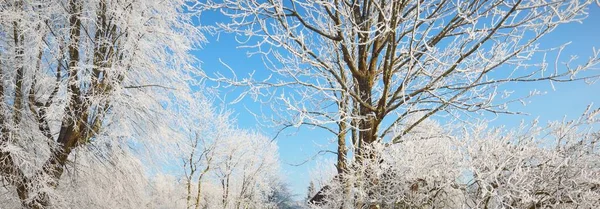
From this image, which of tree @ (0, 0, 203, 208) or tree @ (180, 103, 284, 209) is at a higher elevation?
tree @ (180, 103, 284, 209)

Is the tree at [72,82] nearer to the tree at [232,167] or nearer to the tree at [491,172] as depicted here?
the tree at [491,172]

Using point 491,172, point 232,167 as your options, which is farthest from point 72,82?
point 232,167

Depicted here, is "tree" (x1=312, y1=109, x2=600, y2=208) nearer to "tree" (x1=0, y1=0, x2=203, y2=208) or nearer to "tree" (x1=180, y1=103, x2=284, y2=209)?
"tree" (x1=0, y1=0, x2=203, y2=208)

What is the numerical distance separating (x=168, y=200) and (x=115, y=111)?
27.2 metres

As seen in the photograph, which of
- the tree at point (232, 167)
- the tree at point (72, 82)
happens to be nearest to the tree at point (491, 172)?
the tree at point (72, 82)

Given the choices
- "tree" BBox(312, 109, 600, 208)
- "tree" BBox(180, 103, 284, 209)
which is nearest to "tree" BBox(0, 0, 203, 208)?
"tree" BBox(312, 109, 600, 208)

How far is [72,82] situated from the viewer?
6.88 meters

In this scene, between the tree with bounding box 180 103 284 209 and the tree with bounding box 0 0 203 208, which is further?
the tree with bounding box 180 103 284 209

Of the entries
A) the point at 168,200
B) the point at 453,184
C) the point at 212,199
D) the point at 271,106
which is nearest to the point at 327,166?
the point at 212,199

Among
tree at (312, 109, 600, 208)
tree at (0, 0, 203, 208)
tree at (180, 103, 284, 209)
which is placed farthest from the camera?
tree at (180, 103, 284, 209)

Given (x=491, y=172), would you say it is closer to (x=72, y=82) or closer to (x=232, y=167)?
(x=72, y=82)

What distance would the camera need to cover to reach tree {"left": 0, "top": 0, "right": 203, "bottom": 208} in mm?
6703

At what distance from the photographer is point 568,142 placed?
394 centimetres

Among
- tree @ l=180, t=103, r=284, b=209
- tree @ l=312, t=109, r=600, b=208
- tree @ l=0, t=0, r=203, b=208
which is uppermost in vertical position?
tree @ l=180, t=103, r=284, b=209
